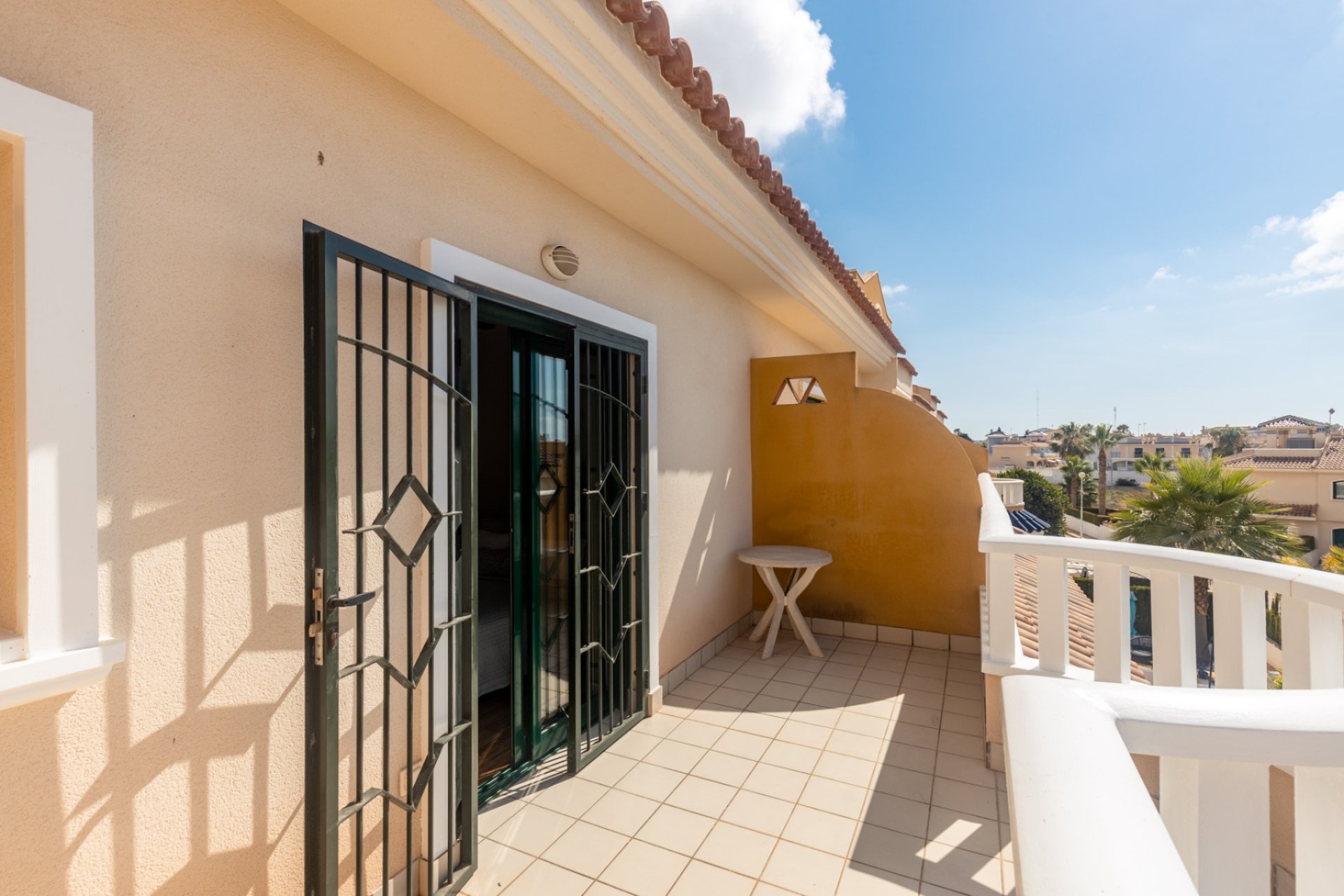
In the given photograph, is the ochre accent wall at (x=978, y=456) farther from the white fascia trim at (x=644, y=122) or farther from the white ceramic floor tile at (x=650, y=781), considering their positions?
the white ceramic floor tile at (x=650, y=781)

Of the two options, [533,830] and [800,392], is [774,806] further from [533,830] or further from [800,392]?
[800,392]

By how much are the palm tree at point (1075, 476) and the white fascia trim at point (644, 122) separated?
44972mm

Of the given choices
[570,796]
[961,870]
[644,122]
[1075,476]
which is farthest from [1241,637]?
[1075,476]

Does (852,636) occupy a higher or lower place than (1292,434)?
lower

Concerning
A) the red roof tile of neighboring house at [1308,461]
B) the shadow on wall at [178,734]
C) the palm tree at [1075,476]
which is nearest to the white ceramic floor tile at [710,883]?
the shadow on wall at [178,734]

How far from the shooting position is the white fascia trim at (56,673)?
1.29m

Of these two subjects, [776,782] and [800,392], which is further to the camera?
[800,392]

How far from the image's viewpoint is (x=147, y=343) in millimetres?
1628

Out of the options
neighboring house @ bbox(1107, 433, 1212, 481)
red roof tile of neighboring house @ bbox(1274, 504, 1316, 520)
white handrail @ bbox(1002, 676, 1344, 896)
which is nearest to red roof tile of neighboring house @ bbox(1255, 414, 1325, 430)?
neighboring house @ bbox(1107, 433, 1212, 481)

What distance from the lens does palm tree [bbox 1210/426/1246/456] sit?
66.1m

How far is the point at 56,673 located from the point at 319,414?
856 millimetres

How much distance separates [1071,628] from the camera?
4258 millimetres

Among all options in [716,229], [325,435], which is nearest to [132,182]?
[325,435]

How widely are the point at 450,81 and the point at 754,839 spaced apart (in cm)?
360
